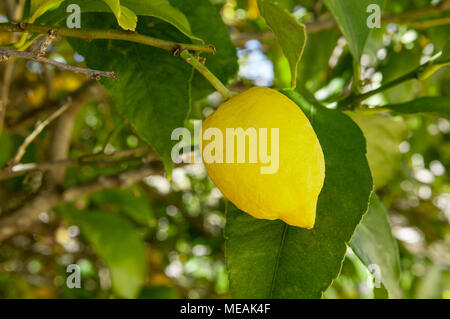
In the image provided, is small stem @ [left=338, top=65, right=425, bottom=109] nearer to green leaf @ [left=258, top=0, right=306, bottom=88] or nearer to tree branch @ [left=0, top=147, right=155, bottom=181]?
green leaf @ [left=258, top=0, right=306, bottom=88]

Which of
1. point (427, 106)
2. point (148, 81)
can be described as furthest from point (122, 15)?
point (427, 106)

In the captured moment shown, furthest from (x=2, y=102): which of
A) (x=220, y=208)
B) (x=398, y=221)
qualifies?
(x=398, y=221)

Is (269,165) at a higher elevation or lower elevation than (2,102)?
lower

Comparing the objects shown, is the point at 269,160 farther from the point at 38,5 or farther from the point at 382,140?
the point at 382,140

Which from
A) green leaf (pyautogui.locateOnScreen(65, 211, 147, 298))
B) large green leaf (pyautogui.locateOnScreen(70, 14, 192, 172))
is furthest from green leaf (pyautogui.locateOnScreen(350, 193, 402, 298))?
green leaf (pyautogui.locateOnScreen(65, 211, 147, 298))

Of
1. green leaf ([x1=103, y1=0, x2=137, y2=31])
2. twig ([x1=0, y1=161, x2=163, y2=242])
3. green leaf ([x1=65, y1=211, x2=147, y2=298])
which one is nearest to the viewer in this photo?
green leaf ([x1=103, y1=0, x2=137, y2=31])
